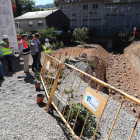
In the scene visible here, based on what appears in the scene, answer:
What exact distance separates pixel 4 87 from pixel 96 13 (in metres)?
30.1

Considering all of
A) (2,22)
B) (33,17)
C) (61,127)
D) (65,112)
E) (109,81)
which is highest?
(33,17)

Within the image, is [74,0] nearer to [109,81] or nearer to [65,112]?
[109,81]

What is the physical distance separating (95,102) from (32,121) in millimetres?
1875

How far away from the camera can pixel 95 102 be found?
83.6 inches

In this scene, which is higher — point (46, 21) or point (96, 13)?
point (96, 13)

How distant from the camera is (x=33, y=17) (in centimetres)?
2550

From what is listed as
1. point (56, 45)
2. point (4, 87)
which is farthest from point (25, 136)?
point (56, 45)

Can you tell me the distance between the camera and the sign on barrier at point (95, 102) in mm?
2008

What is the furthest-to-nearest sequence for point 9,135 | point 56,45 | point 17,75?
point 56,45
point 17,75
point 9,135

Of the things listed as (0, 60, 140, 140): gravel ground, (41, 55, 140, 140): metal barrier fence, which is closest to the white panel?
(0, 60, 140, 140): gravel ground

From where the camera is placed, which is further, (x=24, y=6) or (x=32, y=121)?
(x=24, y=6)

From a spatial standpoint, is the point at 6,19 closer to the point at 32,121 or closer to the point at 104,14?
the point at 32,121

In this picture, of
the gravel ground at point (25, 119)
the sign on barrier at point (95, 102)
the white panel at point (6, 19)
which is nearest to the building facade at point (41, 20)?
the white panel at point (6, 19)

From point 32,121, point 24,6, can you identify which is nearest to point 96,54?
point 32,121
